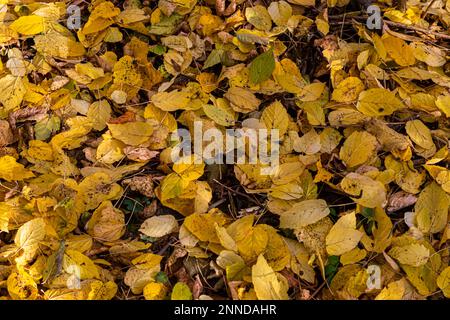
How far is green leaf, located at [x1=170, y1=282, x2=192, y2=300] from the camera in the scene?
1110mm

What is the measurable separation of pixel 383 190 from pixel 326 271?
225mm

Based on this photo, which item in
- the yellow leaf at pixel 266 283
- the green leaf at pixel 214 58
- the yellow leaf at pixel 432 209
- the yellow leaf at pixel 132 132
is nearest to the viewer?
the yellow leaf at pixel 266 283

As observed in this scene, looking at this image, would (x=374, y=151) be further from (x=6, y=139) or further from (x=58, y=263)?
(x=6, y=139)

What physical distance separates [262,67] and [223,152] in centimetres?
25

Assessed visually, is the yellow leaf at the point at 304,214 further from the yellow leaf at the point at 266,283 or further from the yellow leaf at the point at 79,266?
the yellow leaf at the point at 79,266

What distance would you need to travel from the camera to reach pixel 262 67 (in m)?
1.35

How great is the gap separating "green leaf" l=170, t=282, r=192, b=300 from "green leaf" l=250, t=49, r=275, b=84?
54 centimetres

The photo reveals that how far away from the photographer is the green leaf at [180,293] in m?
1.11

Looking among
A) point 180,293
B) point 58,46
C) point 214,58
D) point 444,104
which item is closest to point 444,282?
point 444,104

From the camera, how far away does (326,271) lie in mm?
1147

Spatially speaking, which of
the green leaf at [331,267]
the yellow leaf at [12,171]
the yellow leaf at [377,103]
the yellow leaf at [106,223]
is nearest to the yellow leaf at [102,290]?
the yellow leaf at [106,223]

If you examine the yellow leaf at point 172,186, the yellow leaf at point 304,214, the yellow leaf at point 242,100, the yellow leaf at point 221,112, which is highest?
the yellow leaf at point 242,100

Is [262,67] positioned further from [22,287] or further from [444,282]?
[22,287]

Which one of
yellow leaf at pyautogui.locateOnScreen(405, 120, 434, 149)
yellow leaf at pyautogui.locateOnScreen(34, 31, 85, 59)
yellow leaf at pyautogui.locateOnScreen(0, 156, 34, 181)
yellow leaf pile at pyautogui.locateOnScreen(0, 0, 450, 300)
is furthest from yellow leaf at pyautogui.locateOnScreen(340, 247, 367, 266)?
yellow leaf at pyautogui.locateOnScreen(34, 31, 85, 59)
